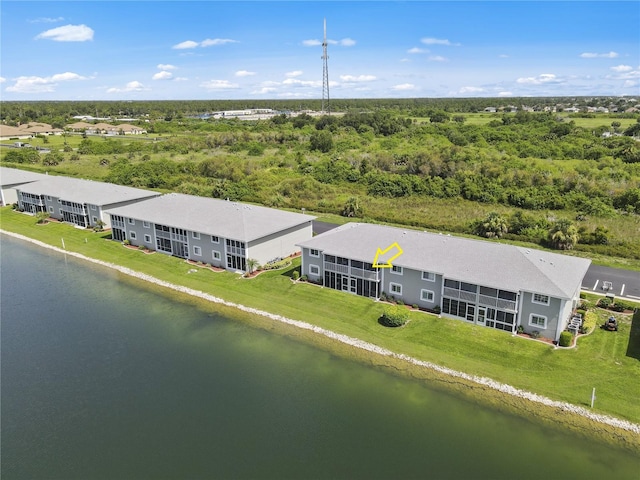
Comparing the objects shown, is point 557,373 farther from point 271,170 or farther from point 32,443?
point 271,170

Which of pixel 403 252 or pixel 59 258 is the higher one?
pixel 403 252

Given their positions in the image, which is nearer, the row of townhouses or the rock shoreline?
the rock shoreline

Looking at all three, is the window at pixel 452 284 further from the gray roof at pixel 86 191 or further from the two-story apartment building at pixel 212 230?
the gray roof at pixel 86 191

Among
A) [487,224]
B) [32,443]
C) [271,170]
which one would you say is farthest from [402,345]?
[271,170]

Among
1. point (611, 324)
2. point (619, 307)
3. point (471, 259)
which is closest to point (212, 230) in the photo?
point (471, 259)

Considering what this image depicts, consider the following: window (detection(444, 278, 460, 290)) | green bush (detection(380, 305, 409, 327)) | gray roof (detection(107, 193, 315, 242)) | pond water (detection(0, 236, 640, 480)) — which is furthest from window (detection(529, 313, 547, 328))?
gray roof (detection(107, 193, 315, 242))

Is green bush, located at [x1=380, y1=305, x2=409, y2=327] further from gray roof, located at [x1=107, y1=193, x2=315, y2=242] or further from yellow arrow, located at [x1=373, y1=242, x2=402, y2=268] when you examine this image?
gray roof, located at [x1=107, y1=193, x2=315, y2=242]

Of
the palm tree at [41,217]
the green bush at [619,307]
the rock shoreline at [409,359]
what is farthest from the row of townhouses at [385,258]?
the palm tree at [41,217]
